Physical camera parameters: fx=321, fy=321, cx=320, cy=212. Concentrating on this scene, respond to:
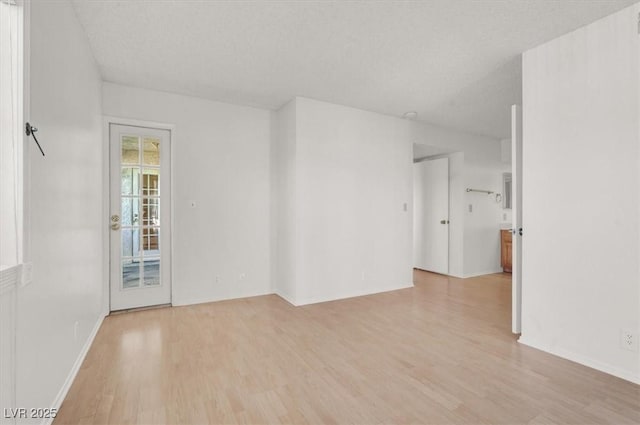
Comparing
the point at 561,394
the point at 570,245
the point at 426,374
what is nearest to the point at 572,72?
the point at 570,245

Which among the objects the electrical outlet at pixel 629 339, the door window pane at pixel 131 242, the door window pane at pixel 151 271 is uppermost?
the door window pane at pixel 131 242

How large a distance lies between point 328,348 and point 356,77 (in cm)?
267

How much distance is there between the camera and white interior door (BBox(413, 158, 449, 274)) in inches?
229

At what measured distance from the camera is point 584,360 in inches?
93.6

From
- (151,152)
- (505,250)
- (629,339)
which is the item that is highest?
(151,152)

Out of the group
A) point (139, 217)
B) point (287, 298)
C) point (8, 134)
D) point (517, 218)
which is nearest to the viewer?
point (8, 134)

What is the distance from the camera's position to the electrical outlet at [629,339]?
84.4 inches

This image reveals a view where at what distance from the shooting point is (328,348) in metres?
2.69

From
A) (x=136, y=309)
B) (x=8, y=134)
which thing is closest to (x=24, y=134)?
(x=8, y=134)

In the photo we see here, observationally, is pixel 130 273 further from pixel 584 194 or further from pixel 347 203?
pixel 584 194

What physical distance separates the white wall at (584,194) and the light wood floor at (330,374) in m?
0.27

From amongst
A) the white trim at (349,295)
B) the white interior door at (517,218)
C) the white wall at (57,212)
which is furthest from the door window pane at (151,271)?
the white interior door at (517,218)

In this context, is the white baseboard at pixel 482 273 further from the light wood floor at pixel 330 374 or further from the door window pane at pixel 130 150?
the door window pane at pixel 130 150

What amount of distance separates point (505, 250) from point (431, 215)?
1469 mm
